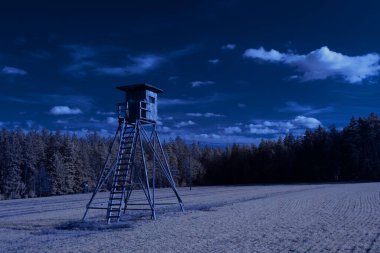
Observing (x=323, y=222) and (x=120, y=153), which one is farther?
(x=120, y=153)

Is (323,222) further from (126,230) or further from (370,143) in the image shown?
(370,143)

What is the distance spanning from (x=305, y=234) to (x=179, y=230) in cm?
570

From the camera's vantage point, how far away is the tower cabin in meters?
25.7

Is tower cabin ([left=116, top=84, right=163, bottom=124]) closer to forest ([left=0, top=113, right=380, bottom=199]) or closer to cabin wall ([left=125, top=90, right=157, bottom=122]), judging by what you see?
cabin wall ([left=125, top=90, right=157, bottom=122])

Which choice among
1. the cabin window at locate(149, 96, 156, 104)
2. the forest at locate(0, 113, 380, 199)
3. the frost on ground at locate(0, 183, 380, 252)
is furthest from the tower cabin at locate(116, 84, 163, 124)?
the forest at locate(0, 113, 380, 199)

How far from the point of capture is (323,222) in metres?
20.0

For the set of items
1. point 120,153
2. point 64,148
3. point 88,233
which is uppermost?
point 64,148

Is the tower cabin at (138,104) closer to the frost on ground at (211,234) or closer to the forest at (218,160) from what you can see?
the frost on ground at (211,234)

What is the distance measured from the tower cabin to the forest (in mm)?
61814

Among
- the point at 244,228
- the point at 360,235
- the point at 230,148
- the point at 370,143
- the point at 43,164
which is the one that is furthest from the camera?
the point at 230,148

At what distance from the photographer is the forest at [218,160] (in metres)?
84.4

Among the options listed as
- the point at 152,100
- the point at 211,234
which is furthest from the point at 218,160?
the point at 211,234

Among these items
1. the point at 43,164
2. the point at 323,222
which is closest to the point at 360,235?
the point at 323,222

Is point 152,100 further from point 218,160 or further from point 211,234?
point 218,160
